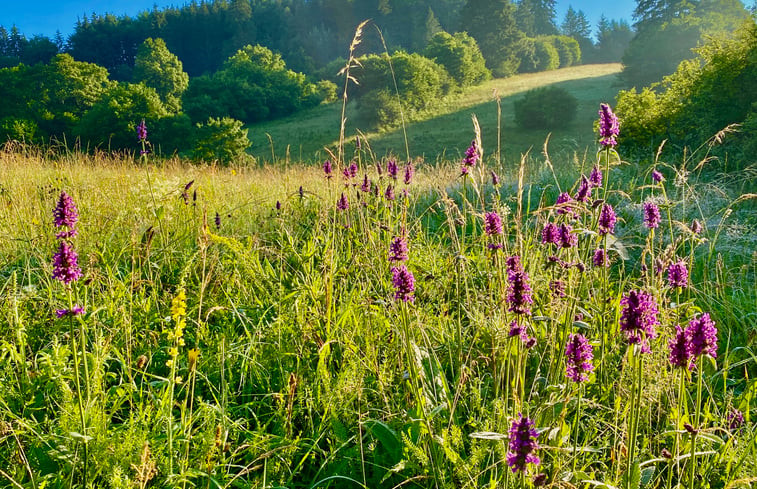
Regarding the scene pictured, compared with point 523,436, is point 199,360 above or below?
below

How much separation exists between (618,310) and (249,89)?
160ft

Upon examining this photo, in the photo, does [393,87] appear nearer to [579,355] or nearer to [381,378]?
[381,378]

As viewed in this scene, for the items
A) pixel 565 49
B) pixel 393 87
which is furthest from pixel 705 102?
pixel 565 49

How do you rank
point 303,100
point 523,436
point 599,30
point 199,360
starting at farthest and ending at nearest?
1. point 599,30
2. point 303,100
3. point 199,360
4. point 523,436

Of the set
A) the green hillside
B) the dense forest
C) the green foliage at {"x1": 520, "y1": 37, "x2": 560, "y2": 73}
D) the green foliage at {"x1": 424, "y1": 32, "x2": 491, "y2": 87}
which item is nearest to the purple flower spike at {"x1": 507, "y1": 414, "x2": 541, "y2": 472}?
the dense forest

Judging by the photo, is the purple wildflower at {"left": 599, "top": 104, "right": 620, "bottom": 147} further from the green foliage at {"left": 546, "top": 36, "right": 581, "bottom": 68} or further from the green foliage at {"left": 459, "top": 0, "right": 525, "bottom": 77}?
the green foliage at {"left": 546, "top": 36, "right": 581, "bottom": 68}

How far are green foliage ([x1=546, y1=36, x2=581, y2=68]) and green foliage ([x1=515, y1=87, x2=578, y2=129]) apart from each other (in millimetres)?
46588

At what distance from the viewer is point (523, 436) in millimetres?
971

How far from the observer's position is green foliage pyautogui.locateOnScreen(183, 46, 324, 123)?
42.9 m

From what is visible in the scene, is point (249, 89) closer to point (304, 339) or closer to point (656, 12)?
point (656, 12)

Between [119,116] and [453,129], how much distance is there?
24.4 metres

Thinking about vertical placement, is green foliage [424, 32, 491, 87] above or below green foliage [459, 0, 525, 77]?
below

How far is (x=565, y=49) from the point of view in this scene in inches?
2923

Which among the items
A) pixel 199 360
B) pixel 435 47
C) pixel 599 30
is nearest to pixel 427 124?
pixel 435 47
